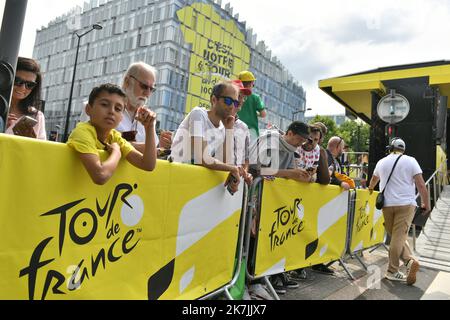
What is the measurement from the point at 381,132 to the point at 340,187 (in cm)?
894

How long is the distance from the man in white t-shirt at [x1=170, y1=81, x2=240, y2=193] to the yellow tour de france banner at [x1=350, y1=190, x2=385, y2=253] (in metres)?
3.09

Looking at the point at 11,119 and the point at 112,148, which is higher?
the point at 11,119

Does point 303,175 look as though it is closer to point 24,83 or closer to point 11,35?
point 24,83

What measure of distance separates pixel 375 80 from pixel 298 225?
35.6 ft

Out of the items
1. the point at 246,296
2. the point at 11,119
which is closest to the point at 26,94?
the point at 11,119

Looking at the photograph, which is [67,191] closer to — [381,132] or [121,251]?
[121,251]

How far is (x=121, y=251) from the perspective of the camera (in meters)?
2.21

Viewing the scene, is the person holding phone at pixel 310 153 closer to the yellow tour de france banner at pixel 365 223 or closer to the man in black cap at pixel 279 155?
the man in black cap at pixel 279 155

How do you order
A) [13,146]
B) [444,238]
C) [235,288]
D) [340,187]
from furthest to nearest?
[444,238]
[340,187]
[235,288]
[13,146]

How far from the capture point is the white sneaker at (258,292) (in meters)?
3.55

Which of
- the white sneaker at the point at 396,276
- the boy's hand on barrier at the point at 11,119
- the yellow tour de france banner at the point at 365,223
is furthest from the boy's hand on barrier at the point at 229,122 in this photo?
the white sneaker at the point at 396,276

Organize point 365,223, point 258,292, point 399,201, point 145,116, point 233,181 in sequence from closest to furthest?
point 145,116
point 233,181
point 258,292
point 399,201
point 365,223

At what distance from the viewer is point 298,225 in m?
4.04
